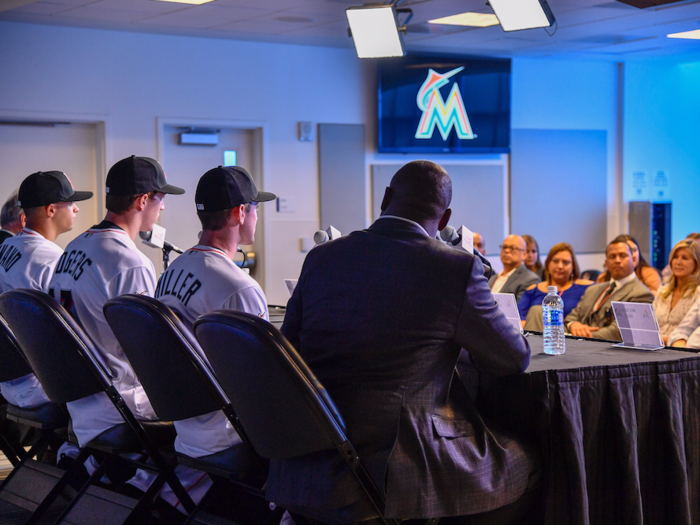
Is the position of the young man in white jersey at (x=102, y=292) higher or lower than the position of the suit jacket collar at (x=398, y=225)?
lower

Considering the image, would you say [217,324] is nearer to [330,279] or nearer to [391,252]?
[330,279]

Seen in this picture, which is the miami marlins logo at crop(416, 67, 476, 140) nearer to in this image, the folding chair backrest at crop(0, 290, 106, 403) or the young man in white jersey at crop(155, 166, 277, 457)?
the young man in white jersey at crop(155, 166, 277, 457)

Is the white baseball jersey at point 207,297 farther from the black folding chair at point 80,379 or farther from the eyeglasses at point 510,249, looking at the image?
the eyeglasses at point 510,249

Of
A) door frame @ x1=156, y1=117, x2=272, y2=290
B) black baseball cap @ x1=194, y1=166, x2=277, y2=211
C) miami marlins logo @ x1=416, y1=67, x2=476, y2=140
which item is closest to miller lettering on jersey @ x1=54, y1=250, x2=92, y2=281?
black baseball cap @ x1=194, y1=166, x2=277, y2=211

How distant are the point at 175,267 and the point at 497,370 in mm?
1152

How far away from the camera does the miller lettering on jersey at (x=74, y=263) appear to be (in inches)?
115

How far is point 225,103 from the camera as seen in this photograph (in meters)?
7.54

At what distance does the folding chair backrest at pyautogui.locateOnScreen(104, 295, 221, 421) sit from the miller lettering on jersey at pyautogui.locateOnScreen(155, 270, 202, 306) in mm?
221

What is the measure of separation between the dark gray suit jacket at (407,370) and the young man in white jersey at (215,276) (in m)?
0.45

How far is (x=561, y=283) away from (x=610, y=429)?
11.2 ft

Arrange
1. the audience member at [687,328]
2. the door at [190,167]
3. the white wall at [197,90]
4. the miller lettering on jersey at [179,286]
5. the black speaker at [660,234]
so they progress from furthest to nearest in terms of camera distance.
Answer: the black speaker at [660,234] < the door at [190,167] < the white wall at [197,90] < the audience member at [687,328] < the miller lettering on jersey at [179,286]

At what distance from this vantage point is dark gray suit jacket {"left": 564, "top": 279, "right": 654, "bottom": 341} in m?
4.77

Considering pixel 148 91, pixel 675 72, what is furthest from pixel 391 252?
pixel 675 72

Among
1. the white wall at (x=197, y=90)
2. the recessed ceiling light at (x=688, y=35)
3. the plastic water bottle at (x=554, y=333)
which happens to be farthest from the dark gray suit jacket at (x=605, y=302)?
the recessed ceiling light at (x=688, y=35)
